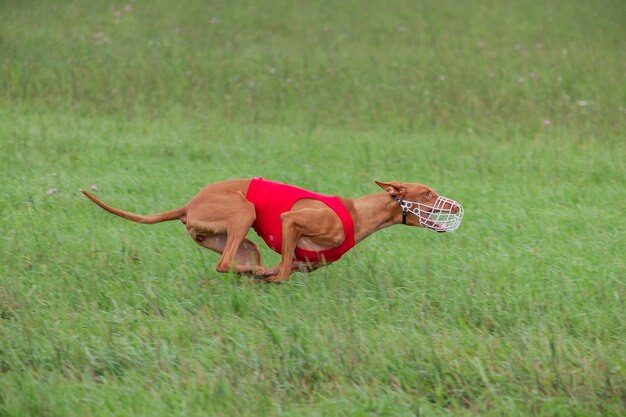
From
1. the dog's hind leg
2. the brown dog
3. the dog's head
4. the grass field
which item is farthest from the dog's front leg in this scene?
the dog's head

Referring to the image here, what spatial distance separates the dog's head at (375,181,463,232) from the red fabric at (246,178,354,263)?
33 cm

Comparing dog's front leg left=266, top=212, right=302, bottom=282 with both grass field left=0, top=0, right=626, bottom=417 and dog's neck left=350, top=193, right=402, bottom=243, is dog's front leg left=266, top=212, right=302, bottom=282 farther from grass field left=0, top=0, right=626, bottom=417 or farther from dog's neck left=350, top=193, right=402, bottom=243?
dog's neck left=350, top=193, right=402, bottom=243

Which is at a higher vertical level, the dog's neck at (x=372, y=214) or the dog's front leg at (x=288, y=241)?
the dog's neck at (x=372, y=214)

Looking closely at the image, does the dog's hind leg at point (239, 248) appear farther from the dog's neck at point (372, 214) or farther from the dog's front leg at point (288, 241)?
the dog's neck at point (372, 214)

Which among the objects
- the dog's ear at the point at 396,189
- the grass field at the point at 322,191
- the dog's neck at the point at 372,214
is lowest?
the grass field at the point at 322,191

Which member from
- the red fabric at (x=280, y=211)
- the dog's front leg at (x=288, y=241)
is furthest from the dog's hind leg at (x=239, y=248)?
the dog's front leg at (x=288, y=241)

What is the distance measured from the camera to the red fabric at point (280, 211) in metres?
6.14

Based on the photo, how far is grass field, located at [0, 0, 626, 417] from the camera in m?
4.80

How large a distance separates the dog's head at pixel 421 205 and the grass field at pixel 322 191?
0.36 m

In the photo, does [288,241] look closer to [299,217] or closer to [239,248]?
[299,217]

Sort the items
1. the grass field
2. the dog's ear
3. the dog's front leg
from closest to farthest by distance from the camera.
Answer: the grass field, the dog's front leg, the dog's ear

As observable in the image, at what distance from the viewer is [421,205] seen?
6168 mm

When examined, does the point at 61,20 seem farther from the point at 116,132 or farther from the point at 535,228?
the point at 535,228

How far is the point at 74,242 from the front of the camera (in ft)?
22.7
